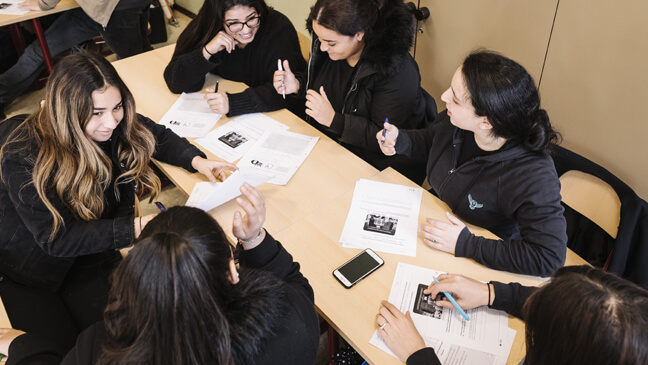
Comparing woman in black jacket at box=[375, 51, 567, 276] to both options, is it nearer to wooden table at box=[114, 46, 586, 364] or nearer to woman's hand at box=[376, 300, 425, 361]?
wooden table at box=[114, 46, 586, 364]

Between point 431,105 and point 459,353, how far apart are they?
1249 mm

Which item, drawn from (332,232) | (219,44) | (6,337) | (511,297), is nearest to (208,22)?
(219,44)

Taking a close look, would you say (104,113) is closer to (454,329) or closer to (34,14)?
(454,329)

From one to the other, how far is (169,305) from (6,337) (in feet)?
2.41

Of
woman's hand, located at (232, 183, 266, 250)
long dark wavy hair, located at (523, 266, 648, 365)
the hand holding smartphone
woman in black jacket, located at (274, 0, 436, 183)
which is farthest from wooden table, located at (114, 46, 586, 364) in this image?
long dark wavy hair, located at (523, 266, 648, 365)

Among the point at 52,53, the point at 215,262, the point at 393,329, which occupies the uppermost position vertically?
the point at 215,262

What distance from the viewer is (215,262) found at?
986 millimetres

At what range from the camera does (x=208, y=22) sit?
233cm

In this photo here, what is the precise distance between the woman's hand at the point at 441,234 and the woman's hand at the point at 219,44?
131 centimetres

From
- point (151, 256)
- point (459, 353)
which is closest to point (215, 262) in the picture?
point (151, 256)

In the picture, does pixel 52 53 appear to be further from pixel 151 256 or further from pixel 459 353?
pixel 459 353

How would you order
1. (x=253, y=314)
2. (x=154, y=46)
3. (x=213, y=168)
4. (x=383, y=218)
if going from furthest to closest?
1. (x=154, y=46)
2. (x=213, y=168)
3. (x=383, y=218)
4. (x=253, y=314)

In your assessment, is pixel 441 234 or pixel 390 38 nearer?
pixel 441 234

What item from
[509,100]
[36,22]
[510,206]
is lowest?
[36,22]
